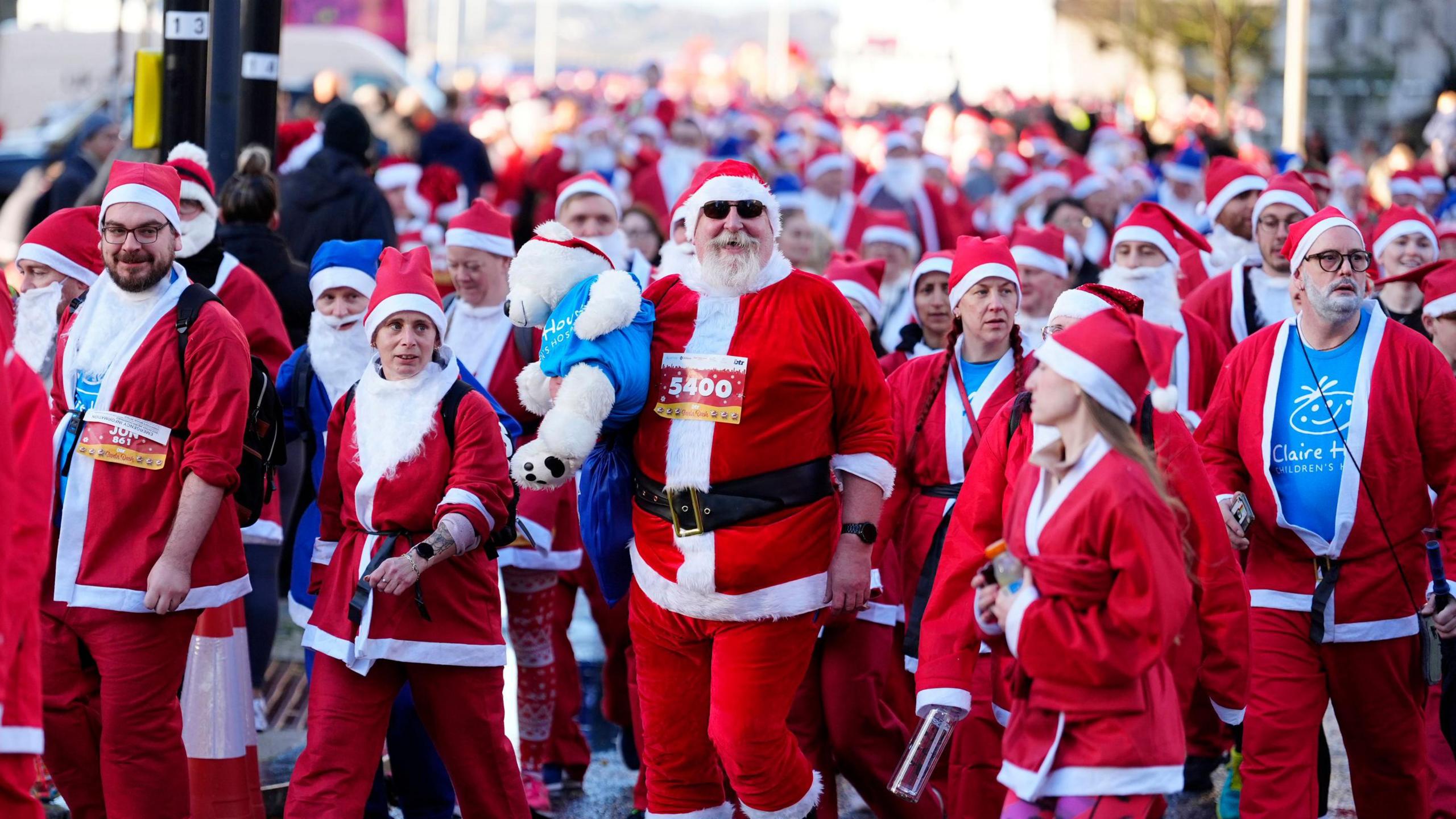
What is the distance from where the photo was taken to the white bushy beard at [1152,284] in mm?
7488

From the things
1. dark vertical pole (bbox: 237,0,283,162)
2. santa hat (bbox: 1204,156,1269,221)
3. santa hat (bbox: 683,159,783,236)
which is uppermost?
dark vertical pole (bbox: 237,0,283,162)

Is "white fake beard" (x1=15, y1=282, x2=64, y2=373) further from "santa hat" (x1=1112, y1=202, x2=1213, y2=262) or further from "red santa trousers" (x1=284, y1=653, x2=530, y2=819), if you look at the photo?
"santa hat" (x1=1112, y1=202, x2=1213, y2=262)

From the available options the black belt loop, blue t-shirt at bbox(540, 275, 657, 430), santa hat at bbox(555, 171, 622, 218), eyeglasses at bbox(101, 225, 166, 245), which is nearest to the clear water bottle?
blue t-shirt at bbox(540, 275, 657, 430)

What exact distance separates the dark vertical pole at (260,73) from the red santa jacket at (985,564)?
454cm

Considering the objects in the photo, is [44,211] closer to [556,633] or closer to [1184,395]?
[556,633]

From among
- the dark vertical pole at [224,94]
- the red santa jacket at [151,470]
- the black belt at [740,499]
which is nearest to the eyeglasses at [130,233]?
the red santa jacket at [151,470]

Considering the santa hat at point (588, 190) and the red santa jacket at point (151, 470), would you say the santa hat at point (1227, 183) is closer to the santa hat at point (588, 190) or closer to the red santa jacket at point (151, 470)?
the santa hat at point (588, 190)

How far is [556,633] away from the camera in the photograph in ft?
23.9

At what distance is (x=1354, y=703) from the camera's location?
18.9 feet

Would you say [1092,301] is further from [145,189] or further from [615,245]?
[615,245]

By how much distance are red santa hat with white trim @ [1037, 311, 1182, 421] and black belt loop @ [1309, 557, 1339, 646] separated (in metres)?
1.65

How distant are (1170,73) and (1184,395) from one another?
3666 cm

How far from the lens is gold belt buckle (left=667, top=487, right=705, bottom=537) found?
206 inches

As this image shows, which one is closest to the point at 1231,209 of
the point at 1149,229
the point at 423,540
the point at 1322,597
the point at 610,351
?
the point at 1149,229
